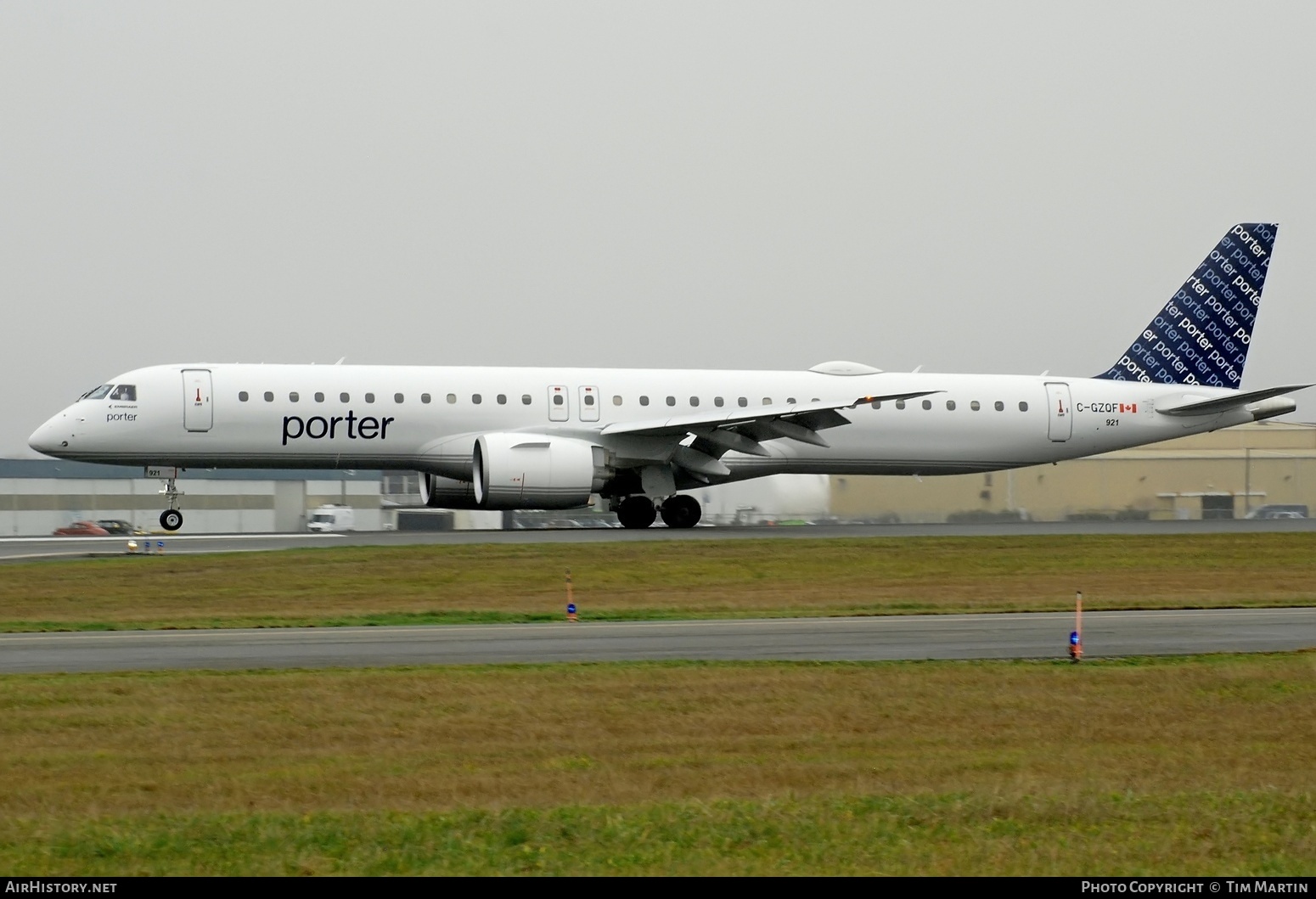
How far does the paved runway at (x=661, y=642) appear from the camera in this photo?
52.9ft

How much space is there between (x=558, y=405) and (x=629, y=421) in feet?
5.68

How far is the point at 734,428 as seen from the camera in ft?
114

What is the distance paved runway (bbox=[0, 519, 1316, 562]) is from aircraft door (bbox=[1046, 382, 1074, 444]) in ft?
7.65

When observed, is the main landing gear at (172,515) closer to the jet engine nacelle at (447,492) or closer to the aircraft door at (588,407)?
the jet engine nacelle at (447,492)

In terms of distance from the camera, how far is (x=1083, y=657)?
16.3m

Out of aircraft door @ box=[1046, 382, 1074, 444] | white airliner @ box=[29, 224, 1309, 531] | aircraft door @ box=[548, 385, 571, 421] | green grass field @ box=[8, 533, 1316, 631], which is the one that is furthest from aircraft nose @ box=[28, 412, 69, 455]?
aircraft door @ box=[1046, 382, 1074, 444]

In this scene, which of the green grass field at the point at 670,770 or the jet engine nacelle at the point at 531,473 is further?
the jet engine nacelle at the point at 531,473

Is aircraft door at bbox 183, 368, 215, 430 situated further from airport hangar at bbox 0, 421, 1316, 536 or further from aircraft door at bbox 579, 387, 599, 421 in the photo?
aircraft door at bbox 579, 387, 599, 421

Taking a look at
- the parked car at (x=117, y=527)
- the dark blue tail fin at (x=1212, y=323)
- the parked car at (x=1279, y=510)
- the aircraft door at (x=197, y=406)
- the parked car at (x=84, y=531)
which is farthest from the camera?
the parked car at (x=117, y=527)

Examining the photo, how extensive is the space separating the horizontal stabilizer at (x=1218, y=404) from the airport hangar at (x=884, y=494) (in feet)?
13.8

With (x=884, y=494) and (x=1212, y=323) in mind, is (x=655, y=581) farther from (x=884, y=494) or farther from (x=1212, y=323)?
(x=1212, y=323)

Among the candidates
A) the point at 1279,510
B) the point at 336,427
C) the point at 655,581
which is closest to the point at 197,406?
the point at 336,427

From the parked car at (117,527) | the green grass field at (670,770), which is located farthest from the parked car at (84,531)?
the green grass field at (670,770)

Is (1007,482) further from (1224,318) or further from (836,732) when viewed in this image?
(836,732)
